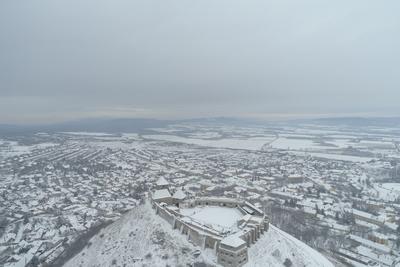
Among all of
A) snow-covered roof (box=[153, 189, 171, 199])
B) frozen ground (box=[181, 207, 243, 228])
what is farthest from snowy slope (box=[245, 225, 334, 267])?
snow-covered roof (box=[153, 189, 171, 199])

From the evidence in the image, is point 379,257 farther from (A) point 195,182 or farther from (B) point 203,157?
(B) point 203,157

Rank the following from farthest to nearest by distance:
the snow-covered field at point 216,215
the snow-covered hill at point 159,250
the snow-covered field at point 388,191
→ 1. the snow-covered field at point 388,191
2. the snow-covered field at point 216,215
3. the snow-covered hill at point 159,250

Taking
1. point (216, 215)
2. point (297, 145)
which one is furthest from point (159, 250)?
point (297, 145)

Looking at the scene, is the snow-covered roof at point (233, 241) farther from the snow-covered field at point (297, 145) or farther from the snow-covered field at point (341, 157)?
the snow-covered field at point (297, 145)

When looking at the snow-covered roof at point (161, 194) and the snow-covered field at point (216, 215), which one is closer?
the snow-covered field at point (216, 215)

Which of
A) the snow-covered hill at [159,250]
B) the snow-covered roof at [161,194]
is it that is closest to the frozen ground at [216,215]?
the snow-covered roof at [161,194]

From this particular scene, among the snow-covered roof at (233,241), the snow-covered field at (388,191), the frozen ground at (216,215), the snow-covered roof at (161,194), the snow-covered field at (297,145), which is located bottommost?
the snow-covered field at (388,191)

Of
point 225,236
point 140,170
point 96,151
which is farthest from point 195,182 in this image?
point 96,151

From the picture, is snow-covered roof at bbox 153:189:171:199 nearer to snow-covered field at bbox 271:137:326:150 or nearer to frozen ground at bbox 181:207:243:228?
frozen ground at bbox 181:207:243:228
